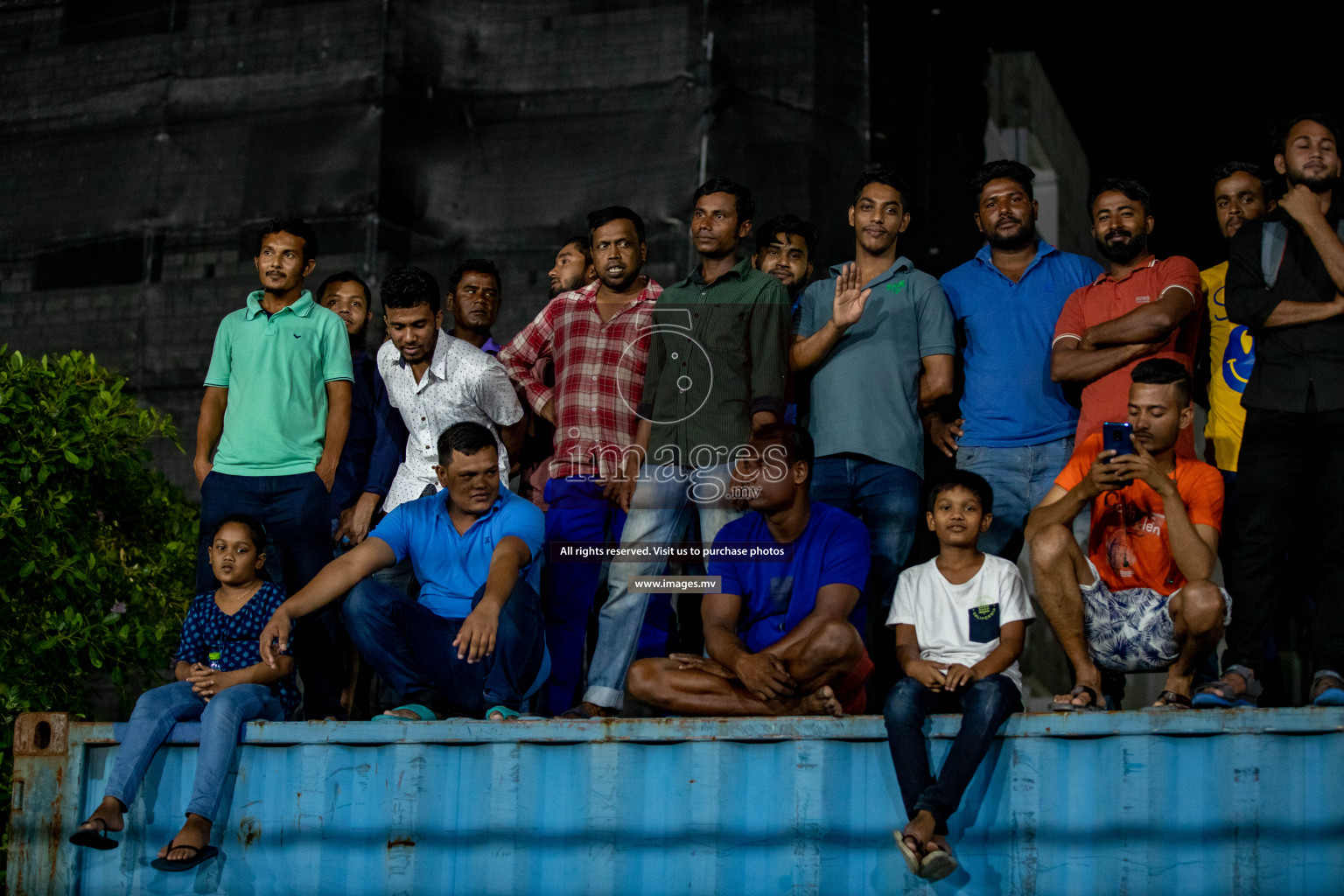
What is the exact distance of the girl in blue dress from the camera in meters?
3.96

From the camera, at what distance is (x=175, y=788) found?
13.5 ft

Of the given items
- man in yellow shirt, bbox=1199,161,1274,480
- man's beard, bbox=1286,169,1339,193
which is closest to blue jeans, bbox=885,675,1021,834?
man in yellow shirt, bbox=1199,161,1274,480

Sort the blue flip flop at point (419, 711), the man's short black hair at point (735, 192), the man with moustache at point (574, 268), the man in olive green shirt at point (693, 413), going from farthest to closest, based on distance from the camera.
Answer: the man with moustache at point (574, 268), the man's short black hair at point (735, 192), the man in olive green shirt at point (693, 413), the blue flip flop at point (419, 711)

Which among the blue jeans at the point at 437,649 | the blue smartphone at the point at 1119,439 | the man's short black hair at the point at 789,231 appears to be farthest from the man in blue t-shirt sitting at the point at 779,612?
the man's short black hair at the point at 789,231

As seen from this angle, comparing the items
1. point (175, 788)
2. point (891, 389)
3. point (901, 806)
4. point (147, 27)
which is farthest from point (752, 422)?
point (147, 27)

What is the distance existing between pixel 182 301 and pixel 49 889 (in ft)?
13.4

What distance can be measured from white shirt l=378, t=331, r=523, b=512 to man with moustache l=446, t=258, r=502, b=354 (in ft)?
1.59

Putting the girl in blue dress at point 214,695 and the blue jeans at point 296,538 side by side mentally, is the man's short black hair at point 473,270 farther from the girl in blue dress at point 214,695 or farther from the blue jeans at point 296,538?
the girl in blue dress at point 214,695

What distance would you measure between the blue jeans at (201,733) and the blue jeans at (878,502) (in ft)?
6.63

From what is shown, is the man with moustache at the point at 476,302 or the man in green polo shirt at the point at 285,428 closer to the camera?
the man in green polo shirt at the point at 285,428

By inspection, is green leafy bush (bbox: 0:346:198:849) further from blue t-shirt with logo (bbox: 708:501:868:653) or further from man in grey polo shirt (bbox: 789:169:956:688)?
man in grey polo shirt (bbox: 789:169:956:688)

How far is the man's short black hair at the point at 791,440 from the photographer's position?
4.43m

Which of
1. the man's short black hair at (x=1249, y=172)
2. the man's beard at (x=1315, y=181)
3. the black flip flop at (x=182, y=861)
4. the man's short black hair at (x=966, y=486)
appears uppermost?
the man's short black hair at (x=1249, y=172)

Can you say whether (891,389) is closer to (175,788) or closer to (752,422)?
(752,422)
